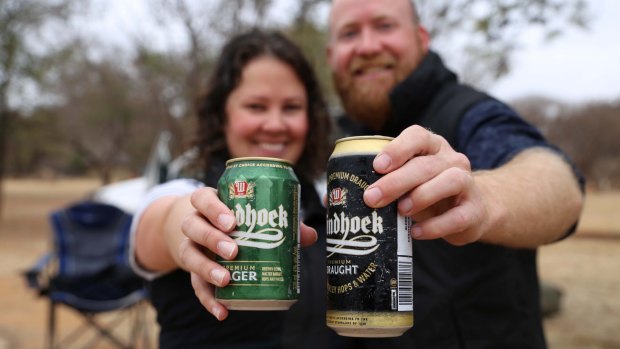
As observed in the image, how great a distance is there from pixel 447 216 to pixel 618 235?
1612 cm

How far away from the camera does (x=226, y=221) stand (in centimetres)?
126

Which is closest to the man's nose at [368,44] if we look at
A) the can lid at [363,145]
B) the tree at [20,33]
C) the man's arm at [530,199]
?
the man's arm at [530,199]

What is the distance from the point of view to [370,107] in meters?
2.46

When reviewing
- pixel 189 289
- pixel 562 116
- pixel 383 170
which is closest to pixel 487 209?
pixel 383 170

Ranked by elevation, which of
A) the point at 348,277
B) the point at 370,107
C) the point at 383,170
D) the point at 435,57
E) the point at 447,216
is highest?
the point at 435,57

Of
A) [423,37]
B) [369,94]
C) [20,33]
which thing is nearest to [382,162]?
[369,94]

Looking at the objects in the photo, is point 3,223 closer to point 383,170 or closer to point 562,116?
point 383,170

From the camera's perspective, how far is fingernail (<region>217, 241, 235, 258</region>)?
1248 mm

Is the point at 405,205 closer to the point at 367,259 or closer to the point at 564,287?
the point at 367,259

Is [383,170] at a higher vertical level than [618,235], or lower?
higher

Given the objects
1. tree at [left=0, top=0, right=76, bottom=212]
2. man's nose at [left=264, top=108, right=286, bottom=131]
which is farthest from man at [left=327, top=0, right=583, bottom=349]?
tree at [left=0, top=0, right=76, bottom=212]

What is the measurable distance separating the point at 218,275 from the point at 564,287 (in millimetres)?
8957

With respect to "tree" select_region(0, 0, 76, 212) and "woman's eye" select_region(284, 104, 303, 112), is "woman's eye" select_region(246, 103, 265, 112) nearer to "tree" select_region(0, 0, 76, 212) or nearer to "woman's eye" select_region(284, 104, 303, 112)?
"woman's eye" select_region(284, 104, 303, 112)

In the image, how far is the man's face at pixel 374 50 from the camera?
7.94 ft
